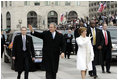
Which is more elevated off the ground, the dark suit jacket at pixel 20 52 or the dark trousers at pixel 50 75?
the dark suit jacket at pixel 20 52

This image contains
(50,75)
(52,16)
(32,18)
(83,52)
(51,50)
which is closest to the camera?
(51,50)

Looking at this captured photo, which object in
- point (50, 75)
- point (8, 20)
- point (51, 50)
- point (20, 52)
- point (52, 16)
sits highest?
point (52, 16)

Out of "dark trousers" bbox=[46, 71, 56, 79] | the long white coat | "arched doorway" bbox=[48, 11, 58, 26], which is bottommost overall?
"dark trousers" bbox=[46, 71, 56, 79]

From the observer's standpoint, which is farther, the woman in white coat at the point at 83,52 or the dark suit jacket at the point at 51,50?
the woman in white coat at the point at 83,52

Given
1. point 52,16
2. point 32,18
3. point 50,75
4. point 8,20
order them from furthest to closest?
point 8,20 → point 52,16 → point 32,18 → point 50,75

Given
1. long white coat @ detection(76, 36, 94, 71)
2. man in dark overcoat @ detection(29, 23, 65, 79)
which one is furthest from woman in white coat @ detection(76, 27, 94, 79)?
man in dark overcoat @ detection(29, 23, 65, 79)

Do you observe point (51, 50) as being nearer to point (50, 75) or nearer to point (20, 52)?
point (50, 75)

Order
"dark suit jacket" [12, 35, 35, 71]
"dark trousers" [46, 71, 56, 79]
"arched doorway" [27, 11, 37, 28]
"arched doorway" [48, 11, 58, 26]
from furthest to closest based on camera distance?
1. "arched doorway" [48, 11, 58, 26]
2. "arched doorway" [27, 11, 37, 28]
3. "dark suit jacket" [12, 35, 35, 71]
4. "dark trousers" [46, 71, 56, 79]

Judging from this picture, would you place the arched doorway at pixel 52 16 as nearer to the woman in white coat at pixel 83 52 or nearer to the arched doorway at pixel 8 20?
the arched doorway at pixel 8 20

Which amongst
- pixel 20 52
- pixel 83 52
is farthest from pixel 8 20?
pixel 83 52

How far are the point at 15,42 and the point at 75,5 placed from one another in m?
83.0

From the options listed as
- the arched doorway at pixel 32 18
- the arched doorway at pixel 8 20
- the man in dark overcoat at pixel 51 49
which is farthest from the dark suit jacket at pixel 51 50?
the arched doorway at pixel 8 20

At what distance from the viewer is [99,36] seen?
11992 millimetres

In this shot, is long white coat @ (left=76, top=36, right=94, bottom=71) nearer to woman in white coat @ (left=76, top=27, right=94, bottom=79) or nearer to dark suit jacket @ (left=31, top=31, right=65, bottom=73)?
woman in white coat @ (left=76, top=27, right=94, bottom=79)
